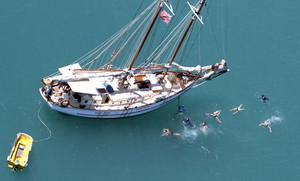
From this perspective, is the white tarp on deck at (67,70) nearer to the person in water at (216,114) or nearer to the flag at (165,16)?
the flag at (165,16)

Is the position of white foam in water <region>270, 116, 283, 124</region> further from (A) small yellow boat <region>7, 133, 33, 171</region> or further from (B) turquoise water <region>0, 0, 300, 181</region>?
(A) small yellow boat <region>7, 133, 33, 171</region>

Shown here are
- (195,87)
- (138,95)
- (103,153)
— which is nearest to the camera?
(103,153)

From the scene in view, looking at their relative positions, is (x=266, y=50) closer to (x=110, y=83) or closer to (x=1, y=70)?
(x=110, y=83)

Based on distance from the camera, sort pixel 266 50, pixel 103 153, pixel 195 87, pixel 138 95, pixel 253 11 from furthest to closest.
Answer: pixel 253 11 → pixel 266 50 → pixel 195 87 → pixel 138 95 → pixel 103 153

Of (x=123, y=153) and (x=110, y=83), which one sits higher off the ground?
(x=110, y=83)

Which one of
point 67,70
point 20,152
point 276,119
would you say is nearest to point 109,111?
point 67,70

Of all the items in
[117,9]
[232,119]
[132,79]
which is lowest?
[232,119]

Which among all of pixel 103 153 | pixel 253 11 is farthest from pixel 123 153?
pixel 253 11

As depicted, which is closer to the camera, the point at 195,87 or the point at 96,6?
the point at 195,87

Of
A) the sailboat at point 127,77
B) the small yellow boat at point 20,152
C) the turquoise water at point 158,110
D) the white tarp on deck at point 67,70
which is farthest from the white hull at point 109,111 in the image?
the small yellow boat at point 20,152
